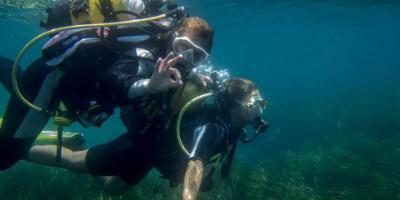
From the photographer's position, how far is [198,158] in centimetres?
→ 430

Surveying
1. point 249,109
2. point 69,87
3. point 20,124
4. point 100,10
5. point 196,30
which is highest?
point 100,10

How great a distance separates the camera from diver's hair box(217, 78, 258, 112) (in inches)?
212

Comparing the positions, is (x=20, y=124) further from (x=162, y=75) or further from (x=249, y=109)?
(x=249, y=109)

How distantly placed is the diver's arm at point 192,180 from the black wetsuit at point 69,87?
112 centimetres

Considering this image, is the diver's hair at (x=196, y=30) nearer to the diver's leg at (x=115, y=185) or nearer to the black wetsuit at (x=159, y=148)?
the black wetsuit at (x=159, y=148)

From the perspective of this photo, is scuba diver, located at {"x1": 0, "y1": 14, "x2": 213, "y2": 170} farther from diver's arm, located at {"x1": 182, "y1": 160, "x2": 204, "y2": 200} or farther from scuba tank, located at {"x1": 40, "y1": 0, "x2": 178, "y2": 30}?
diver's arm, located at {"x1": 182, "y1": 160, "x2": 204, "y2": 200}

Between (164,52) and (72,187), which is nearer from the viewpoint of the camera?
(164,52)

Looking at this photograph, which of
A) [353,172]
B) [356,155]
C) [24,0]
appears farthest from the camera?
[24,0]

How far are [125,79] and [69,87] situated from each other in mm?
1441

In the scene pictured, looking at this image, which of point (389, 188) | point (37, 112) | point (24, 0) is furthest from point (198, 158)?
point (24, 0)

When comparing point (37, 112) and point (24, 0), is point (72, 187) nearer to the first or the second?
point (37, 112)

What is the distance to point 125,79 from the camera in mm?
3803

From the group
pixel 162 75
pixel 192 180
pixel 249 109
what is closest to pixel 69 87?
pixel 162 75

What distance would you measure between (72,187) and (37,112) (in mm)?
4709
